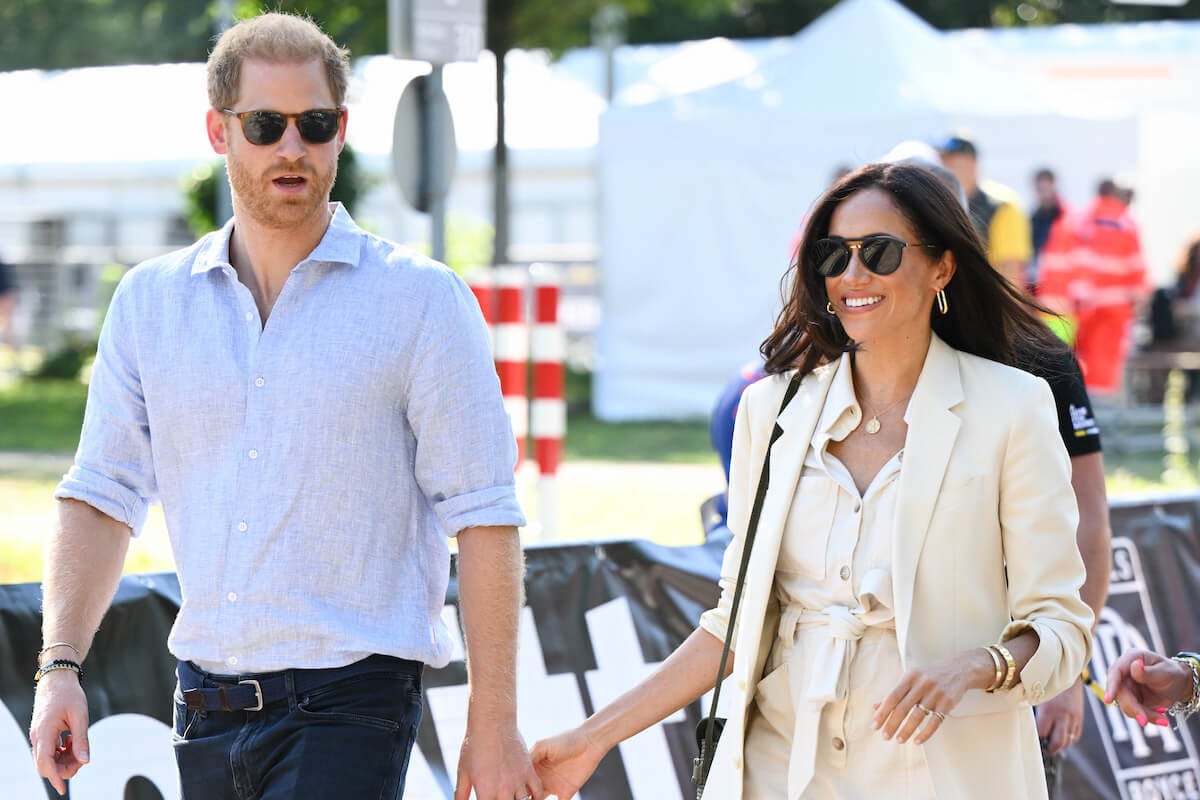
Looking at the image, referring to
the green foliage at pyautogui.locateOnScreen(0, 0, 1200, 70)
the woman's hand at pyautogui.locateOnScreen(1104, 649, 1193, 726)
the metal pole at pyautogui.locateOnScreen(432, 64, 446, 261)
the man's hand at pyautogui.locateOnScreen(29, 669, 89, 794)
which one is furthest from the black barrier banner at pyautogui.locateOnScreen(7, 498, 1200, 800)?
the metal pole at pyautogui.locateOnScreen(432, 64, 446, 261)

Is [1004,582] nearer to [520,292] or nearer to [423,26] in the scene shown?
[423,26]

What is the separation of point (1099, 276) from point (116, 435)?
13577mm

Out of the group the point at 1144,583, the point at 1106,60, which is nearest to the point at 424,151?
the point at 1144,583

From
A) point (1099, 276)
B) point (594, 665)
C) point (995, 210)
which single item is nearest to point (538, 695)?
point (594, 665)

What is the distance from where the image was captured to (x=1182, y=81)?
22.8 m

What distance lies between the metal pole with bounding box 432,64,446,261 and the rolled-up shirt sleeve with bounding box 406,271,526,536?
498cm

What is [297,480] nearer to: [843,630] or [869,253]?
[843,630]

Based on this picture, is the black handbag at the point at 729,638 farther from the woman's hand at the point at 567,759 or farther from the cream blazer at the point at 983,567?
the woman's hand at the point at 567,759

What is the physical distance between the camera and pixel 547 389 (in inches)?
409

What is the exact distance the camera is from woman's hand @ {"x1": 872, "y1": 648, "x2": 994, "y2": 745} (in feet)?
9.70

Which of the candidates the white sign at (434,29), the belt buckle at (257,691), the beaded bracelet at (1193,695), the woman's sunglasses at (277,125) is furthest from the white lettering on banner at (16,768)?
the white sign at (434,29)

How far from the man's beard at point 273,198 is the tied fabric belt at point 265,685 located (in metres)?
0.86

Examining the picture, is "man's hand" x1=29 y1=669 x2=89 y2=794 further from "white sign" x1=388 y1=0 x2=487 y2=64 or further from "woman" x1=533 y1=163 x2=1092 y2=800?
"white sign" x1=388 y1=0 x2=487 y2=64

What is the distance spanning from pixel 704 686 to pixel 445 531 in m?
0.61
